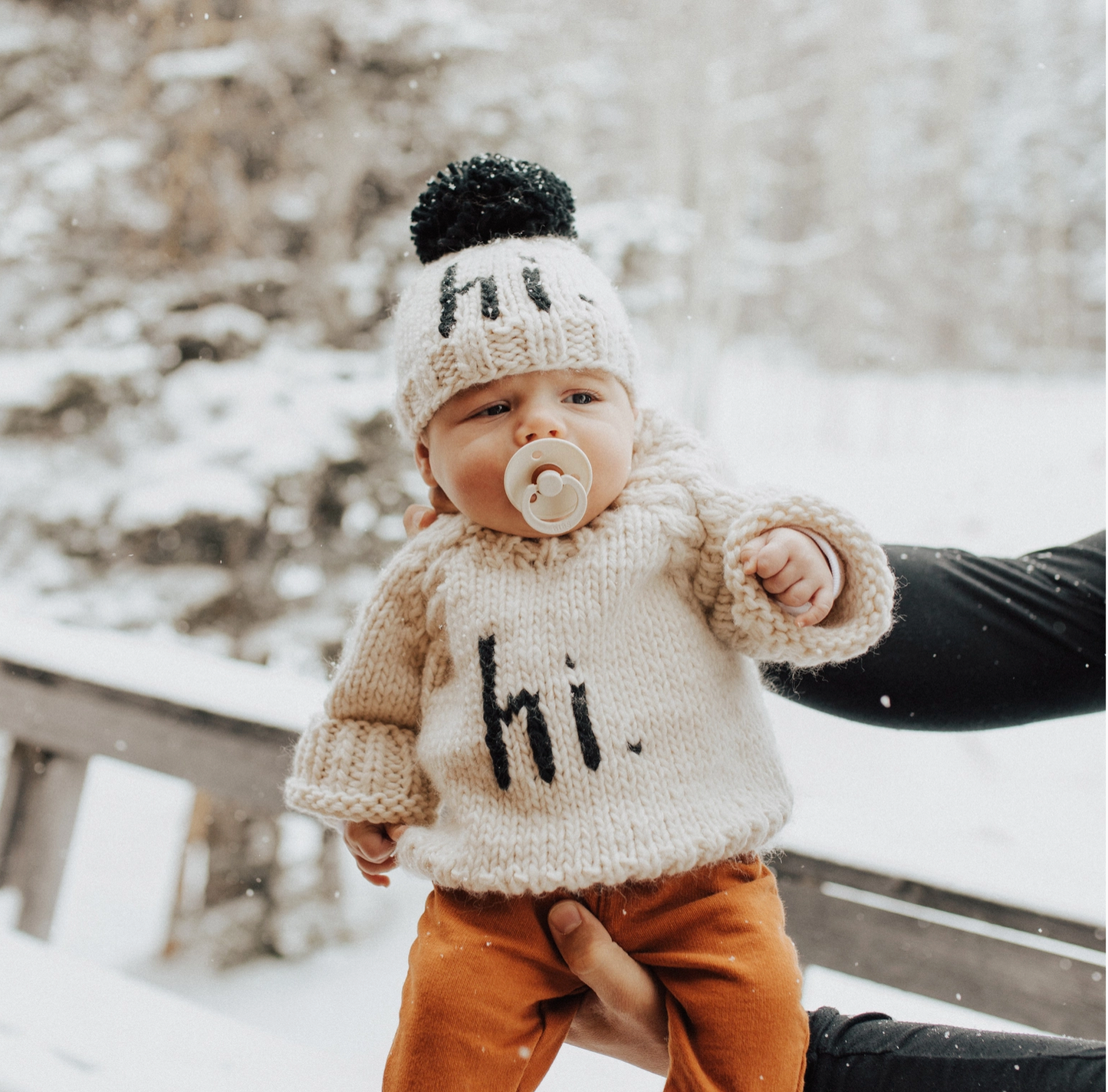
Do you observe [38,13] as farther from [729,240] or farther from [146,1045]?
[146,1045]

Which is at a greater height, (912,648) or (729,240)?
(729,240)

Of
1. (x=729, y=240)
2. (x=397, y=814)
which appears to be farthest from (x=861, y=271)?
(x=397, y=814)

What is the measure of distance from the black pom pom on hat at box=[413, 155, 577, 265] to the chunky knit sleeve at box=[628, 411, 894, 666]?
219mm

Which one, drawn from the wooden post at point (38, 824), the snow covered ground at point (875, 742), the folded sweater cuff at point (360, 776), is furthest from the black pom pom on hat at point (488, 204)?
the wooden post at point (38, 824)

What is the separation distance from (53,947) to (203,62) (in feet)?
6.62

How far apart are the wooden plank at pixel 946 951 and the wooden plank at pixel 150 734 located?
0.82 m

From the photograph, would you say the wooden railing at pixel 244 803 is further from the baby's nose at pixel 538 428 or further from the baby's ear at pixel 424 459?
the baby's nose at pixel 538 428

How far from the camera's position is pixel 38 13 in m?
2.21

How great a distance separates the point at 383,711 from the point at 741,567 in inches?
12.7

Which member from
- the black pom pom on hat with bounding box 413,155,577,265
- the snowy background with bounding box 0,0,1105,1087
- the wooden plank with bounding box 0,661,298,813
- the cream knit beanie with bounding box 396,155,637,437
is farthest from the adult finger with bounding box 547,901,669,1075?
the snowy background with bounding box 0,0,1105,1087

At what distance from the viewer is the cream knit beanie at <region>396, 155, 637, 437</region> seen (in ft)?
1.99

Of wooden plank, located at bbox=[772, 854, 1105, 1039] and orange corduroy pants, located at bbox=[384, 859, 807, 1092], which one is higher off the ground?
orange corduroy pants, located at bbox=[384, 859, 807, 1092]

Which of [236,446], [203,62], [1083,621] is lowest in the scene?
[236,446]

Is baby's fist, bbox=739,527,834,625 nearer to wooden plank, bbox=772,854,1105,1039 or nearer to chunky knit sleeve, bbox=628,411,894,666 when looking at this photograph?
chunky knit sleeve, bbox=628,411,894,666
